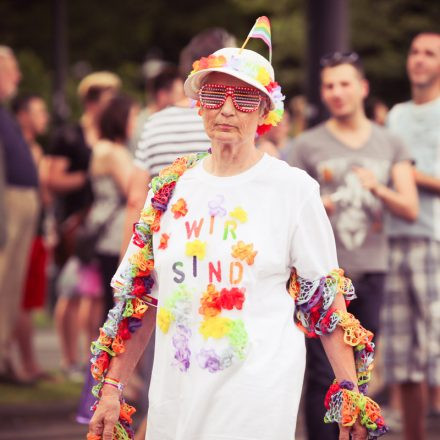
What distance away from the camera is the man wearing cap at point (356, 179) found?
6945 millimetres

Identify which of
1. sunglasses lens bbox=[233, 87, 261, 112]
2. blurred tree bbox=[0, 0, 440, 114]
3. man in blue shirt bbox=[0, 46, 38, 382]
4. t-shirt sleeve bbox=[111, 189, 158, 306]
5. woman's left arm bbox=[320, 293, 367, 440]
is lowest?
woman's left arm bbox=[320, 293, 367, 440]

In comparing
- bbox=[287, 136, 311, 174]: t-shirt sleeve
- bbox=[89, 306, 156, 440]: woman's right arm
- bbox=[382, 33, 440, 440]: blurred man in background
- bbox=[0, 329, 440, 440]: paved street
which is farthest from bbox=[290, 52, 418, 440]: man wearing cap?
bbox=[89, 306, 156, 440]: woman's right arm

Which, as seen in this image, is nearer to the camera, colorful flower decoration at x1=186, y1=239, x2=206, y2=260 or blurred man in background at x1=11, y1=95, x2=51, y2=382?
colorful flower decoration at x1=186, y1=239, x2=206, y2=260

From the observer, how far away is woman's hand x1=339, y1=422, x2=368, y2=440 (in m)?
A: 4.34

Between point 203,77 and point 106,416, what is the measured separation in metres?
1.19

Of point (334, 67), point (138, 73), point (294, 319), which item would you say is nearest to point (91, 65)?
point (138, 73)

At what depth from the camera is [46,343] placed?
13.7m

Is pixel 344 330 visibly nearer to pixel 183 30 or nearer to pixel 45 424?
pixel 45 424

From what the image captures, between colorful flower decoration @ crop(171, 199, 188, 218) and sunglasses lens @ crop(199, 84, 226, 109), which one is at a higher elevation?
sunglasses lens @ crop(199, 84, 226, 109)

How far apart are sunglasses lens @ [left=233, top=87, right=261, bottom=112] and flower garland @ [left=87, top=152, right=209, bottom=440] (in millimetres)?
345

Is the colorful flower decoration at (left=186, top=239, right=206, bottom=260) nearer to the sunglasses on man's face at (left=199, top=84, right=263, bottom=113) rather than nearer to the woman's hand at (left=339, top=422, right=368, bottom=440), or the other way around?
the sunglasses on man's face at (left=199, top=84, right=263, bottom=113)

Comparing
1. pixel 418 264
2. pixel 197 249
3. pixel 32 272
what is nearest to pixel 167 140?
pixel 197 249

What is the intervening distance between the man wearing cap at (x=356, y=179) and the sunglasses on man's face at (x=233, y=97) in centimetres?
250

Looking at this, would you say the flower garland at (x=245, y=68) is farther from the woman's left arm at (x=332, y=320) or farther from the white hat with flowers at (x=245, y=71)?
the woman's left arm at (x=332, y=320)
